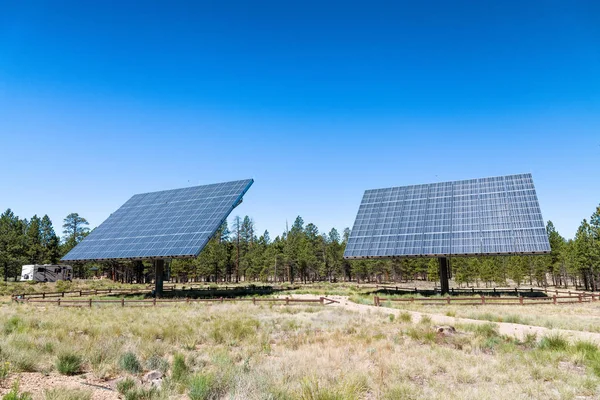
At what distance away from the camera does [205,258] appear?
9112cm

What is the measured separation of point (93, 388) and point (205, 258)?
279 feet

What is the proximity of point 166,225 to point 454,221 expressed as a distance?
32.0 metres

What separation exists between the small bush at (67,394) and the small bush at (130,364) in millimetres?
3056

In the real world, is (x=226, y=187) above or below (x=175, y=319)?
above

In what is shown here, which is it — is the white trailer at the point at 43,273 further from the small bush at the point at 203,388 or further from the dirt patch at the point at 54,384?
the small bush at the point at 203,388

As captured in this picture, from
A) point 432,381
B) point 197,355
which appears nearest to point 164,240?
point 197,355

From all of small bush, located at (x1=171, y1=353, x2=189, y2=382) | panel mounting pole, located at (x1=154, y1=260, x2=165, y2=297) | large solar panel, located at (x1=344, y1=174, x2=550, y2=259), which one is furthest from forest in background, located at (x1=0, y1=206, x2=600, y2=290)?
small bush, located at (x1=171, y1=353, x2=189, y2=382)

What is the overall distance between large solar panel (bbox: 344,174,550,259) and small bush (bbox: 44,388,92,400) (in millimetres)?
33875

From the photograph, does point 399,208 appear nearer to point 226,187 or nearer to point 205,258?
point 226,187

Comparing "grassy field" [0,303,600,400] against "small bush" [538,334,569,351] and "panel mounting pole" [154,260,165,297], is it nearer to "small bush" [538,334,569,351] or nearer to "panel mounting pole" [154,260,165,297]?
"small bush" [538,334,569,351]

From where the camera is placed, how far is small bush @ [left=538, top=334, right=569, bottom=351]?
1394 centimetres

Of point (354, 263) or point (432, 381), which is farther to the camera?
point (354, 263)

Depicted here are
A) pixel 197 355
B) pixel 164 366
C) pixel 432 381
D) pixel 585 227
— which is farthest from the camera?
pixel 585 227

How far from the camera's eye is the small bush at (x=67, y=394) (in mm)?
7136
